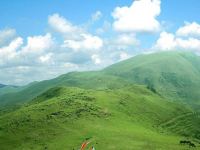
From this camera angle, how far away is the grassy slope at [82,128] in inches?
5143

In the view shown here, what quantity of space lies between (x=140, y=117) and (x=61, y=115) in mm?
45632

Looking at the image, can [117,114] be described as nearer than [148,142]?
No

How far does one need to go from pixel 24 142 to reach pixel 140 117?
235ft

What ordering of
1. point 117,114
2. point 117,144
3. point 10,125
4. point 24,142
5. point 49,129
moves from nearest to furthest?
point 117,144
point 24,142
point 49,129
point 10,125
point 117,114

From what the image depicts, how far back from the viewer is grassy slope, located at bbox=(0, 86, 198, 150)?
131 m

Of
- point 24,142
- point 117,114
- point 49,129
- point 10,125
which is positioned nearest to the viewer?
point 24,142

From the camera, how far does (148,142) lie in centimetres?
12950

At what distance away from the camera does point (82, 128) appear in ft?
495

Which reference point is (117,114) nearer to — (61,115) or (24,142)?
→ (61,115)

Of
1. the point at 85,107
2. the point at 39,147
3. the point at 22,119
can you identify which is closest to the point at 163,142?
the point at 39,147

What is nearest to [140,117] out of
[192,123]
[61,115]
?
[192,123]

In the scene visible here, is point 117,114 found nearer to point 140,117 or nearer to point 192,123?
point 140,117

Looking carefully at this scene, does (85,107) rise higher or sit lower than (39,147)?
higher

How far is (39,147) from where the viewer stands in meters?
132
